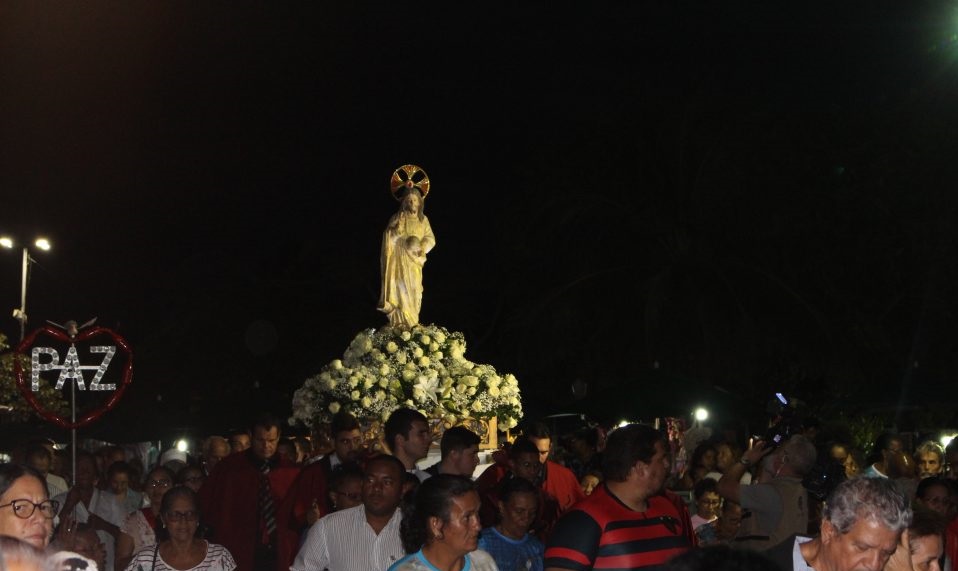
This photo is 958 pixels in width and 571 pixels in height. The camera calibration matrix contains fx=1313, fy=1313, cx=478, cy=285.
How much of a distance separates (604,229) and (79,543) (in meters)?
26.3

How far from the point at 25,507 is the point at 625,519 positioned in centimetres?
264

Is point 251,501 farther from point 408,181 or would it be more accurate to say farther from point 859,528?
point 408,181

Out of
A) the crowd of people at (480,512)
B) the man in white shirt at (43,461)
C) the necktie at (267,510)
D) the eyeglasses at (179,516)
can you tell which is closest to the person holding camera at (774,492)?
the crowd of people at (480,512)

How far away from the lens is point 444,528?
5582mm

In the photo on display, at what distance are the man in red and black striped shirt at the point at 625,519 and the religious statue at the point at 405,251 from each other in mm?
11068

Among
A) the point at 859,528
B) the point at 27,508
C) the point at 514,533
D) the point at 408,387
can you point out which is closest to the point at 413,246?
the point at 408,387

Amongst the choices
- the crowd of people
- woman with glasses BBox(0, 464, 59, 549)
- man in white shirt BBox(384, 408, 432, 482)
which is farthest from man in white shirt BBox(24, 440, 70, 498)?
woman with glasses BBox(0, 464, 59, 549)

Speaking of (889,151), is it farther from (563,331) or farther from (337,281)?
(337,281)

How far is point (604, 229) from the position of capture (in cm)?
3375

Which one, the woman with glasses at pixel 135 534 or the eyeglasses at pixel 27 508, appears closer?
the eyeglasses at pixel 27 508

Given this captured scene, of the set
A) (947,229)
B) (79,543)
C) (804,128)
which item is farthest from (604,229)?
(79,543)

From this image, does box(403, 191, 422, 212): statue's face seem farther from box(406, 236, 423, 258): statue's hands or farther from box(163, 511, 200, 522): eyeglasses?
box(163, 511, 200, 522): eyeglasses

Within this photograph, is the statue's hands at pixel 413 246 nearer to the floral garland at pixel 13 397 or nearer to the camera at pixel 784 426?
the camera at pixel 784 426

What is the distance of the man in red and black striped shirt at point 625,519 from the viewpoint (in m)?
5.96
